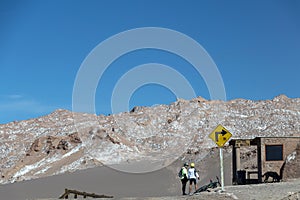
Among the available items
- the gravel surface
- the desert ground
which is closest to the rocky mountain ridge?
the desert ground

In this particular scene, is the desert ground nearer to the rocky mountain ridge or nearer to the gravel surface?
the rocky mountain ridge

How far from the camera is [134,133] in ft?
294

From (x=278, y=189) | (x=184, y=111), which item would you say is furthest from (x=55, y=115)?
(x=278, y=189)

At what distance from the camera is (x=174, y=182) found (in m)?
50.1

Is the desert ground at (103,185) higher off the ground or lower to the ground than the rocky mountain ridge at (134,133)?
lower

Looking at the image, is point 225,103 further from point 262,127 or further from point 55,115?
point 55,115

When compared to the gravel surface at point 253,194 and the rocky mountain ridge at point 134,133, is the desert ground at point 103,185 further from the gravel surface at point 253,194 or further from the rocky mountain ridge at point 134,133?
the gravel surface at point 253,194

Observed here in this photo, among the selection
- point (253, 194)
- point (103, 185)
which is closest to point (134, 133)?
point (103, 185)

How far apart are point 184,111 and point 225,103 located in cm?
1091

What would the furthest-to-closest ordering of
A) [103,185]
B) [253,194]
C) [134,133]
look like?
[134,133] < [103,185] < [253,194]

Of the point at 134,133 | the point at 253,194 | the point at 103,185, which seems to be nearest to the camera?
the point at 253,194

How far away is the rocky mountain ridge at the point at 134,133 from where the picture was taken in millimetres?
70375

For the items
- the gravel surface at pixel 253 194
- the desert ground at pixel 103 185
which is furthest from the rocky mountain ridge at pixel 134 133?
the gravel surface at pixel 253 194

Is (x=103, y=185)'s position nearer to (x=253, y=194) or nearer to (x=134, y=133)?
(x=253, y=194)
